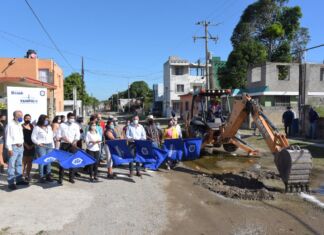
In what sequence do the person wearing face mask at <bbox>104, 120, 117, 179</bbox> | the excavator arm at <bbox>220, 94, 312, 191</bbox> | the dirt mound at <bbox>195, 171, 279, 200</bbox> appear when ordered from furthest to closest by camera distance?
1. the person wearing face mask at <bbox>104, 120, 117, 179</bbox>
2. the excavator arm at <bbox>220, 94, 312, 191</bbox>
3. the dirt mound at <bbox>195, 171, 279, 200</bbox>

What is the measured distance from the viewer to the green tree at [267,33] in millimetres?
44775

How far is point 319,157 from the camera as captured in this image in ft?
46.3

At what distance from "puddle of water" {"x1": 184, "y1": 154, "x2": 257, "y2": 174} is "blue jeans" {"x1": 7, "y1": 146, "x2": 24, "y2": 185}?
5.54 meters

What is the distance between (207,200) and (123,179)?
271 centimetres

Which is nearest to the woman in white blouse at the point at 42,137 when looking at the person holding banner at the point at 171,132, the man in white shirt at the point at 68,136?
the man in white shirt at the point at 68,136

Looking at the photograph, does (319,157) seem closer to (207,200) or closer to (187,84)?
(207,200)

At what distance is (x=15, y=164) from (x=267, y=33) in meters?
44.4

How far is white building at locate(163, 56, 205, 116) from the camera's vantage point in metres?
60.5

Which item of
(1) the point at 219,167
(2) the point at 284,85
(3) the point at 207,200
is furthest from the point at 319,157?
(2) the point at 284,85

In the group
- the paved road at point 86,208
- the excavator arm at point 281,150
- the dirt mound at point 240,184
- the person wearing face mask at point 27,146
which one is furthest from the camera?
the person wearing face mask at point 27,146

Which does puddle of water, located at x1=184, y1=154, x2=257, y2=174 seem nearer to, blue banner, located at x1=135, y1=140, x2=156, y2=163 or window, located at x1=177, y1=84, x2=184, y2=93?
blue banner, located at x1=135, y1=140, x2=156, y2=163

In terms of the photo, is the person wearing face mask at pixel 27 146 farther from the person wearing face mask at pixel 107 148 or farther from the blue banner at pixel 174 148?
the blue banner at pixel 174 148

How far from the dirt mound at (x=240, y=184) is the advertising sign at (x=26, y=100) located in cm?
622

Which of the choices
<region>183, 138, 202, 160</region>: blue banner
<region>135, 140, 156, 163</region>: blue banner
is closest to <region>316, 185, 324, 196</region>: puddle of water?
<region>135, 140, 156, 163</region>: blue banner
